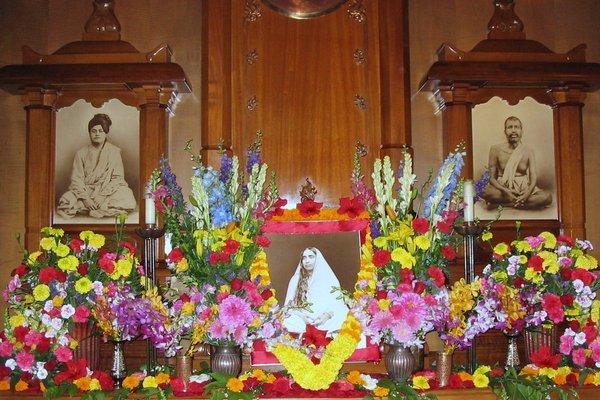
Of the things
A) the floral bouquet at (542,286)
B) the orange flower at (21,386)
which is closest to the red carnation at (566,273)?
the floral bouquet at (542,286)

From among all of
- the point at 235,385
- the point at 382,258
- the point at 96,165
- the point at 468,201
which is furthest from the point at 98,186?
the point at 468,201

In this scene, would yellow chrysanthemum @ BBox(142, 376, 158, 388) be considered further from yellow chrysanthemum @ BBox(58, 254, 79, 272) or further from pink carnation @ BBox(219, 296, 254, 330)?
yellow chrysanthemum @ BBox(58, 254, 79, 272)

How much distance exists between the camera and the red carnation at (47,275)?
2.88 metres

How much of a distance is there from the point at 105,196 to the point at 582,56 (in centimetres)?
280

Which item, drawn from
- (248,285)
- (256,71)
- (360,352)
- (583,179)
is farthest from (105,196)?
(583,179)

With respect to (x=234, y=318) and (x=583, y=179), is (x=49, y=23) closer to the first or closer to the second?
(x=234, y=318)

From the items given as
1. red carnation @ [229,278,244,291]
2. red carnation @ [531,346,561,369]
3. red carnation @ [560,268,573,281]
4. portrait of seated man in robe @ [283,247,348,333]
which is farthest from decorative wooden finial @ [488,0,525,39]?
red carnation @ [229,278,244,291]

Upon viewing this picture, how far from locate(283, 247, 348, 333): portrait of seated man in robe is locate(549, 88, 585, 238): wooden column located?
1.62m

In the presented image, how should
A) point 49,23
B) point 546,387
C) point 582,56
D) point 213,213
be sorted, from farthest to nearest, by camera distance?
point 49,23 → point 582,56 → point 213,213 → point 546,387

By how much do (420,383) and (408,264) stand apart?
461mm

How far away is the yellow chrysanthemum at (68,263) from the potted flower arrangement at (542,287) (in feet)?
5.62

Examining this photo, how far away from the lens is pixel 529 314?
3.04 m

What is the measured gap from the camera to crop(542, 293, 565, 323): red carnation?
294cm

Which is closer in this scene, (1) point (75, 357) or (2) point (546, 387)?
(2) point (546, 387)
